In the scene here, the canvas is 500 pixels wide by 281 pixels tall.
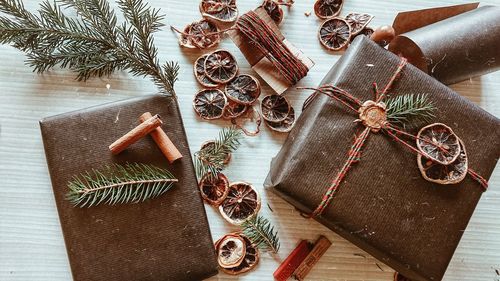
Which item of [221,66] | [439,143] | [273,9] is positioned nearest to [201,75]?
[221,66]

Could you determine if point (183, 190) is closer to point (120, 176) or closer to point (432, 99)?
point (120, 176)

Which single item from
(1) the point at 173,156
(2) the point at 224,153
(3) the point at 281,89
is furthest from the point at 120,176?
(3) the point at 281,89

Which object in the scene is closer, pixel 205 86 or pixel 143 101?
pixel 143 101

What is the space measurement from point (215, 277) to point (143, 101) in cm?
51

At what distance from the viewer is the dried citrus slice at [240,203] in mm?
1325

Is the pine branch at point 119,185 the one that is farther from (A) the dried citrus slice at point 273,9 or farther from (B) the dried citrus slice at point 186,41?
(A) the dried citrus slice at point 273,9

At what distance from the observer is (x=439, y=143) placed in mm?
1111

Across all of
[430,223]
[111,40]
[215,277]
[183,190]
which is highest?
[111,40]

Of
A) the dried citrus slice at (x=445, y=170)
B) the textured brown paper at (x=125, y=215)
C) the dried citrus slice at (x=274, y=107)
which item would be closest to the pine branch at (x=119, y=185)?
the textured brown paper at (x=125, y=215)

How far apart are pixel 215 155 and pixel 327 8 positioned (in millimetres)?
562

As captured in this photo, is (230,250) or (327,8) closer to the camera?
(230,250)

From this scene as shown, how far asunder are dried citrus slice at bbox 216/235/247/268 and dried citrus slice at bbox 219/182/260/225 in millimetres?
53

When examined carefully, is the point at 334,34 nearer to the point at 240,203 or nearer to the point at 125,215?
the point at 240,203

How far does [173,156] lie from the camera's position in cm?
120
